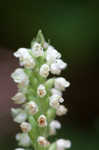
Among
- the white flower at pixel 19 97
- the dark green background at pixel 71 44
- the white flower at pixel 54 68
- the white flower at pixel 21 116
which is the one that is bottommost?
the white flower at pixel 21 116

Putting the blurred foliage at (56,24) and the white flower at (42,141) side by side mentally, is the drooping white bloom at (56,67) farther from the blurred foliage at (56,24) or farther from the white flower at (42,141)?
the blurred foliage at (56,24)

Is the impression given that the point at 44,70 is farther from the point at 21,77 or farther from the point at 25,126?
the point at 25,126

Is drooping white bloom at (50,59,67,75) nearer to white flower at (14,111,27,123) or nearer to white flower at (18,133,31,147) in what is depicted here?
white flower at (14,111,27,123)

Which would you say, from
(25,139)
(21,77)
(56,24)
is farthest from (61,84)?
(56,24)

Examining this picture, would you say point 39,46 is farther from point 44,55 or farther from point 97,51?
point 97,51

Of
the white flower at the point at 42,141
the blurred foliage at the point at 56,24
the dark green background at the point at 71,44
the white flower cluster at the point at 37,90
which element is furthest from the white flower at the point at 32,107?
the blurred foliage at the point at 56,24

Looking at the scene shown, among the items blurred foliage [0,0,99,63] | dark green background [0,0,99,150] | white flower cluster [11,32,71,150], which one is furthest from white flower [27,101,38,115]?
blurred foliage [0,0,99,63]
